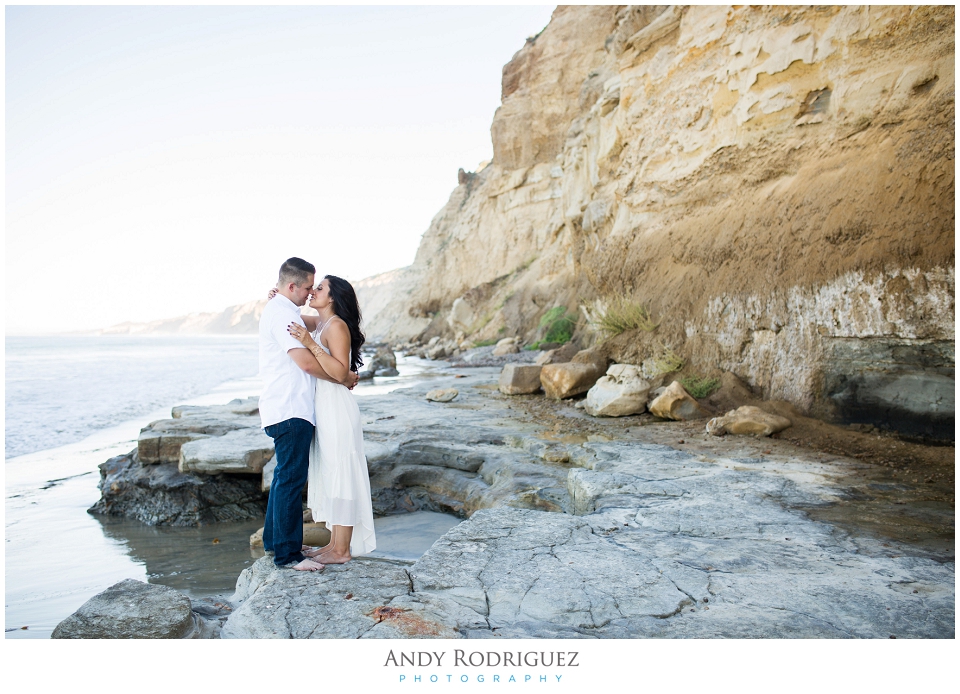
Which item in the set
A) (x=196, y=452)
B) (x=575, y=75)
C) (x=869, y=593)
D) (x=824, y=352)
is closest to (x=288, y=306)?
(x=869, y=593)

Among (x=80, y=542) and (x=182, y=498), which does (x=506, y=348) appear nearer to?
(x=182, y=498)

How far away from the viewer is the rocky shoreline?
228 centimetres

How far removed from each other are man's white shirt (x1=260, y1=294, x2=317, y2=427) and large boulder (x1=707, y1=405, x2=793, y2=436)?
4215 mm

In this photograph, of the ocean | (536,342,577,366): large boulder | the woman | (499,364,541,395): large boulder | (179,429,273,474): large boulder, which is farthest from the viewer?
(536,342,577,366): large boulder

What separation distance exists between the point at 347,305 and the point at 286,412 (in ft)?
2.00

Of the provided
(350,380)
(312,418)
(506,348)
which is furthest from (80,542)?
(506,348)

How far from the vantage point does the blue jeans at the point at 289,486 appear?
288cm

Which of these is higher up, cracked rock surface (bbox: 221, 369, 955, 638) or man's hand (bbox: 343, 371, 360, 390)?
man's hand (bbox: 343, 371, 360, 390)

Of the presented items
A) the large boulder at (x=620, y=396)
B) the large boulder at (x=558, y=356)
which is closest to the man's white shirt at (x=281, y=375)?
the large boulder at (x=620, y=396)

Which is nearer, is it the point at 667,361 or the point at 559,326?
the point at 667,361

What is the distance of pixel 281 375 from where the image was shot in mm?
2879

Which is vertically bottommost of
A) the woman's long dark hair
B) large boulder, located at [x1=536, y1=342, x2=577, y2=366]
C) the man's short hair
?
large boulder, located at [x1=536, y1=342, x2=577, y2=366]

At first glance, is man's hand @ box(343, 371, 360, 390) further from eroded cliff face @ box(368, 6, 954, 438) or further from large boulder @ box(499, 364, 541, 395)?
large boulder @ box(499, 364, 541, 395)

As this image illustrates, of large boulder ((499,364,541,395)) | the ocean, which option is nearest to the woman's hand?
the ocean
